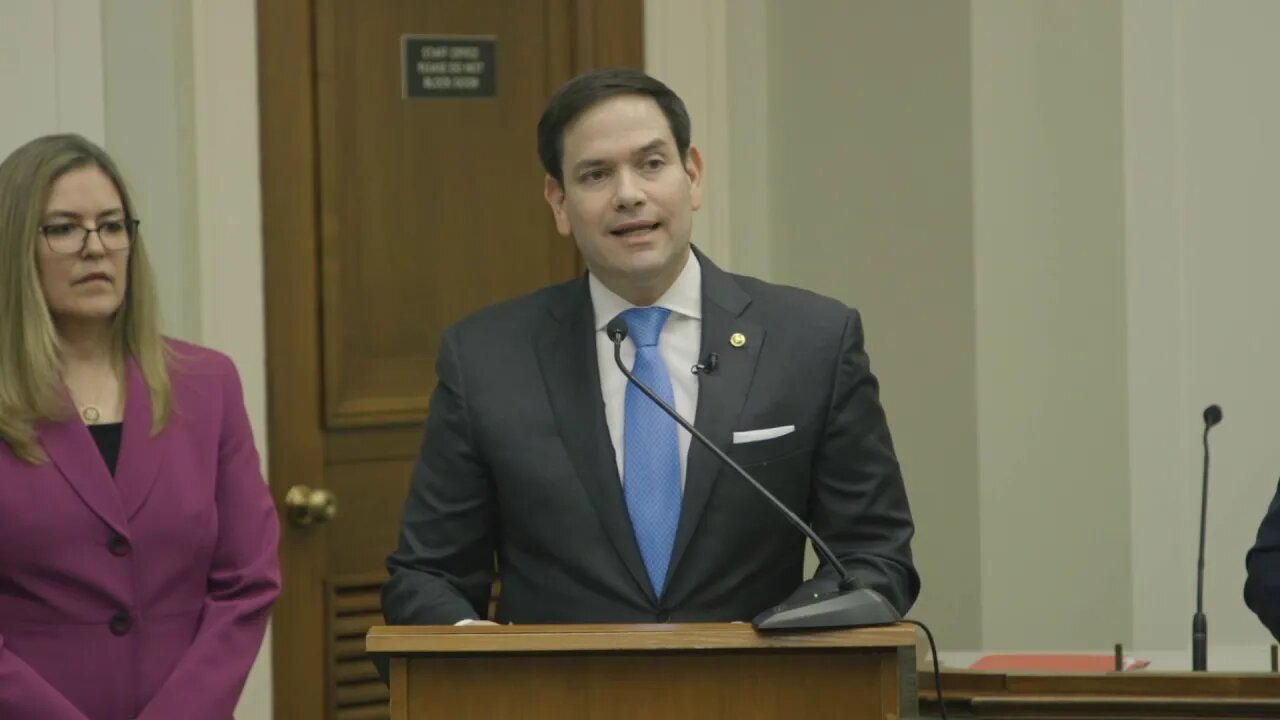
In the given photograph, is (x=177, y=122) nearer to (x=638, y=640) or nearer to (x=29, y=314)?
(x=29, y=314)

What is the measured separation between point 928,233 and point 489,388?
2157 millimetres

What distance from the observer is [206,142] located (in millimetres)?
4152

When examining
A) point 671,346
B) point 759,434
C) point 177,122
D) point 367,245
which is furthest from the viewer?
point 367,245

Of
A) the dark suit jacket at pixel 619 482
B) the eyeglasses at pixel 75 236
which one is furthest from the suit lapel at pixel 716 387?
the eyeglasses at pixel 75 236

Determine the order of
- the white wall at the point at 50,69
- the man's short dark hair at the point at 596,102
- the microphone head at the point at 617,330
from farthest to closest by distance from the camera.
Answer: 1. the white wall at the point at 50,69
2. the man's short dark hair at the point at 596,102
3. the microphone head at the point at 617,330

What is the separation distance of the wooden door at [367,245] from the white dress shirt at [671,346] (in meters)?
1.79

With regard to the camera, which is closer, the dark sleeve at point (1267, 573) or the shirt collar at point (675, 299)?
the dark sleeve at point (1267, 573)

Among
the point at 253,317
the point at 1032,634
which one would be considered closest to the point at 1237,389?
the point at 1032,634

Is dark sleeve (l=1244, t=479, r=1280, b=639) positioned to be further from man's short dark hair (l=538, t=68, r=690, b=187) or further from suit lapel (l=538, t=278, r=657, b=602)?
man's short dark hair (l=538, t=68, r=690, b=187)

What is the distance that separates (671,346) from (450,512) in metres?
0.38

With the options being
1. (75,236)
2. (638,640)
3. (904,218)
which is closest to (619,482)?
(638,640)

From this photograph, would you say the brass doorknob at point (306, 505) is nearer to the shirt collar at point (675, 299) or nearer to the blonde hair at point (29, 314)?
the blonde hair at point (29, 314)

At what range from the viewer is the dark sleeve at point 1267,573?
7.86 ft

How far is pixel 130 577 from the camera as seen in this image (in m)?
2.87
